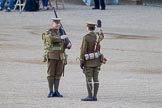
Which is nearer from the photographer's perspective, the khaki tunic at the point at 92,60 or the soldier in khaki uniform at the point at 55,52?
the khaki tunic at the point at 92,60

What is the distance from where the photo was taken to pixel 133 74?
16984mm

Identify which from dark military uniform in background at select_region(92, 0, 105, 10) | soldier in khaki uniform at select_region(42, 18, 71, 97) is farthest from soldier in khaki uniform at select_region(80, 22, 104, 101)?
dark military uniform in background at select_region(92, 0, 105, 10)

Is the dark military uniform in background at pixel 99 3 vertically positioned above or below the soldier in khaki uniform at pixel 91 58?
below

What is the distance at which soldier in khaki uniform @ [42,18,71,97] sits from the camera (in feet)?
43.9

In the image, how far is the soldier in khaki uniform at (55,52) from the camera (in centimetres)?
1338

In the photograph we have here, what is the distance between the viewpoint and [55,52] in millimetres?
13383

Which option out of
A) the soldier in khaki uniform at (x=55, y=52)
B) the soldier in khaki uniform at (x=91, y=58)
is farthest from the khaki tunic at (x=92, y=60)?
the soldier in khaki uniform at (x=55, y=52)

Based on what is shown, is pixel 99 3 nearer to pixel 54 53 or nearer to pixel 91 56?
pixel 54 53

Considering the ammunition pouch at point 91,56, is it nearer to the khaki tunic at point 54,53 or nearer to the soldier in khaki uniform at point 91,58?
the soldier in khaki uniform at point 91,58

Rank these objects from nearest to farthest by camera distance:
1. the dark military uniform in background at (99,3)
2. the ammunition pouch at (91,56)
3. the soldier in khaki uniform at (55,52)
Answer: the ammunition pouch at (91,56) < the soldier in khaki uniform at (55,52) < the dark military uniform in background at (99,3)

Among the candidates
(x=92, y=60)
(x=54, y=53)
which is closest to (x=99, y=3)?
(x=54, y=53)

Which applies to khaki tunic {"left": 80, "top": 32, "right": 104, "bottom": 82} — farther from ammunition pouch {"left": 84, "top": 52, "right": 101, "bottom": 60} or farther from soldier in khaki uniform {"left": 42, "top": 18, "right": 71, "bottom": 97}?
soldier in khaki uniform {"left": 42, "top": 18, "right": 71, "bottom": 97}

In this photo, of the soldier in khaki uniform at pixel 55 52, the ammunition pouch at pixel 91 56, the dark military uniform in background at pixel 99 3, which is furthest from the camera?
the dark military uniform in background at pixel 99 3

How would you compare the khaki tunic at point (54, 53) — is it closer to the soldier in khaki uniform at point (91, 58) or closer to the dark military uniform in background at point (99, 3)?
the soldier in khaki uniform at point (91, 58)
